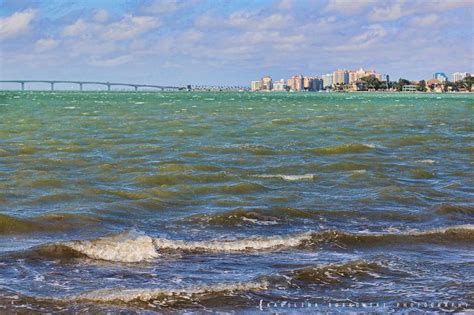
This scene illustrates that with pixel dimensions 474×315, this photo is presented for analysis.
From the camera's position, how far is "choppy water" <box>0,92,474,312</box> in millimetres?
8367

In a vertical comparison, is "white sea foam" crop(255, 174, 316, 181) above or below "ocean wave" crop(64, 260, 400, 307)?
above

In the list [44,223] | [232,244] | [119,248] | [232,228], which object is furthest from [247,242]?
[44,223]

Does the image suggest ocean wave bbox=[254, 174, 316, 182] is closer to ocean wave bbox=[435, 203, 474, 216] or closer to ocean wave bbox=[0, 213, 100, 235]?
ocean wave bbox=[435, 203, 474, 216]

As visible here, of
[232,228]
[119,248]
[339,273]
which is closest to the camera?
[339,273]

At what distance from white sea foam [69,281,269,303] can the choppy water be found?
22 millimetres

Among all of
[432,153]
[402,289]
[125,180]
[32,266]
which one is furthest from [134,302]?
[432,153]

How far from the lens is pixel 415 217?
13172 mm

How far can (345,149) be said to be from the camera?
963 inches

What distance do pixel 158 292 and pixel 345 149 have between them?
55.7ft

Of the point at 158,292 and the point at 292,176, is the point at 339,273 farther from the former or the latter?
the point at 292,176

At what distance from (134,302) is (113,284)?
0.76 metres

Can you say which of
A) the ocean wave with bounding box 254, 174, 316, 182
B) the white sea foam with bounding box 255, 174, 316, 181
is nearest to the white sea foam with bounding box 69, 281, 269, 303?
the ocean wave with bounding box 254, 174, 316, 182

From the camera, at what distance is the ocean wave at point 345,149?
24.0 metres

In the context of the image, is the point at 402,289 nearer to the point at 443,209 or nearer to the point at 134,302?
the point at 134,302
